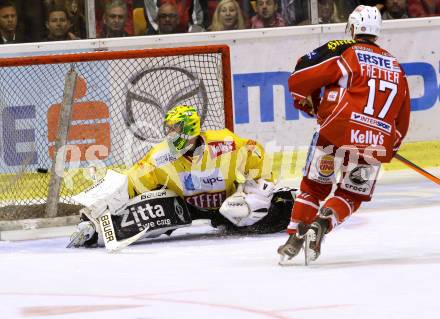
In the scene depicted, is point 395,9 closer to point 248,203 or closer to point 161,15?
point 161,15

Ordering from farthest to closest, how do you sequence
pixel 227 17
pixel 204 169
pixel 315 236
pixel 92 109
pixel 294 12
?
1. pixel 294 12
2. pixel 227 17
3. pixel 92 109
4. pixel 204 169
5. pixel 315 236

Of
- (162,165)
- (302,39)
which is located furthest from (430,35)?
(162,165)

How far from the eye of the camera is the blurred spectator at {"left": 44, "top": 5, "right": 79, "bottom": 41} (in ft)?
27.1

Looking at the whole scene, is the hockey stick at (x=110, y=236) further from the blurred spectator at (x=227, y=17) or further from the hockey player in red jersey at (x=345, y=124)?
the blurred spectator at (x=227, y=17)

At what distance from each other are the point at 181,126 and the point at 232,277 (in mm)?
1447

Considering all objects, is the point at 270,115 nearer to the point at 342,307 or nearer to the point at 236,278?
the point at 236,278

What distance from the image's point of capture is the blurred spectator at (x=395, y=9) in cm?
911

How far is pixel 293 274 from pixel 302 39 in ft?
13.7

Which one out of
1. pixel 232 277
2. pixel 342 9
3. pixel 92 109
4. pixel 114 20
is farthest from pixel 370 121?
pixel 342 9

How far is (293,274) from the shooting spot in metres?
4.77

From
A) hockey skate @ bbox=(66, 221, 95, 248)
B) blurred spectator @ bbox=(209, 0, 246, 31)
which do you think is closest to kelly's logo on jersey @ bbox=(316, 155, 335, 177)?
hockey skate @ bbox=(66, 221, 95, 248)

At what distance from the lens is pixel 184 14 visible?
862 cm

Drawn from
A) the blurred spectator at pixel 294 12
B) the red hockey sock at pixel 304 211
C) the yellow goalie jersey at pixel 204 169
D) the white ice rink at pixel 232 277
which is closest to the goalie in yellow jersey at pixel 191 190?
the yellow goalie jersey at pixel 204 169

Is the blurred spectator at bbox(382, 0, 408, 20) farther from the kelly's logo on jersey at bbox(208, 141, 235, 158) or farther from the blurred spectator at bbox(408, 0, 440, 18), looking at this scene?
the kelly's logo on jersey at bbox(208, 141, 235, 158)
